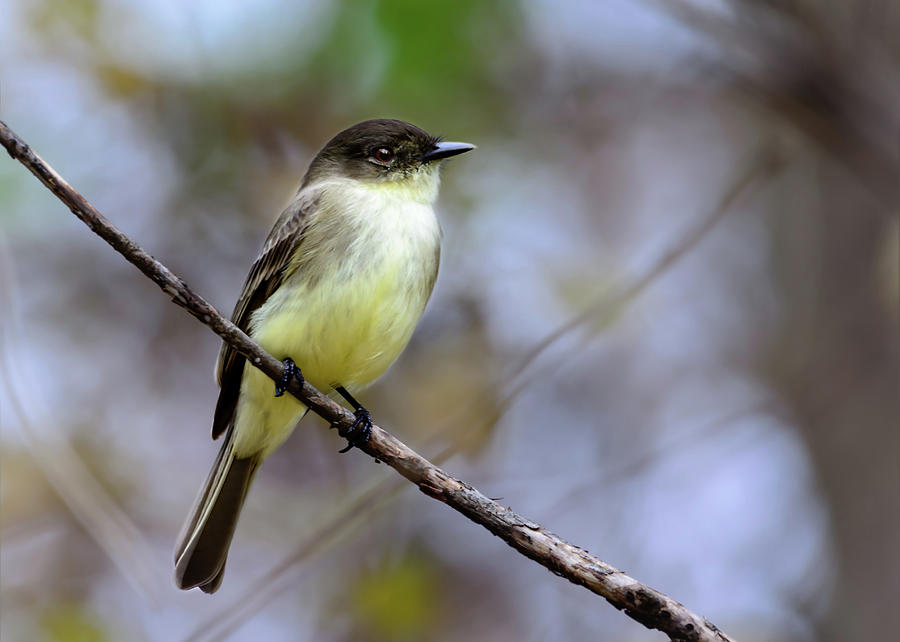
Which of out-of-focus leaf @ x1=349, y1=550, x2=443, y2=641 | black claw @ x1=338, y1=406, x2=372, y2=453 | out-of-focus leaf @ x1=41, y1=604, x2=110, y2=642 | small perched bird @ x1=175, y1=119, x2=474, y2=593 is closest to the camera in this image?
black claw @ x1=338, y1=406, x2=372, y2=453

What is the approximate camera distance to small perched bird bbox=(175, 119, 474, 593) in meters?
3.61

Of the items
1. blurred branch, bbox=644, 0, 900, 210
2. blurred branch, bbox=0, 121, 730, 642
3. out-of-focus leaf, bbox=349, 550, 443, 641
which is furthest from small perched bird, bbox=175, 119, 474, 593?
blurred branch, bbox=644, 0, 900, 210

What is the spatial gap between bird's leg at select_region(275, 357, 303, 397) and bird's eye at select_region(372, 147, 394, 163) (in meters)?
1.04

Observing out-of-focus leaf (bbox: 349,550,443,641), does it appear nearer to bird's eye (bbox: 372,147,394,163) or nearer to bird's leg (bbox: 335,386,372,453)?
bird's leg (bbox: 335,386,372,453)

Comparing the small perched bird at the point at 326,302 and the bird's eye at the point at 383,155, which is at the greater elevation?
the bird's eye at the point at 383,155

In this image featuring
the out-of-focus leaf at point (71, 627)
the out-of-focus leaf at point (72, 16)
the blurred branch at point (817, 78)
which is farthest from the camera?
the out-of-focus leaf at point (72, 16)

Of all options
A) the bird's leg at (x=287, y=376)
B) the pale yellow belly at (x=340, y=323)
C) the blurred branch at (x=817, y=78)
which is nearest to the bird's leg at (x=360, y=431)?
the bird's leg at (x=287, y=376)

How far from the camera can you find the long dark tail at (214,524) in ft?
12.2

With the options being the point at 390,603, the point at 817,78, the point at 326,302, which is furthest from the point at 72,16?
the point at 817,78

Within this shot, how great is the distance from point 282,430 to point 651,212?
4066mm

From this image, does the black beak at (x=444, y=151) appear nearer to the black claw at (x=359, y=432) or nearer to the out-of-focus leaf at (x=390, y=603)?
the black claw at (x=359, y=432)

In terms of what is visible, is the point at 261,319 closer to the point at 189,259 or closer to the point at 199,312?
the point at 199,312

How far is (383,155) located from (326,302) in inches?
33.4

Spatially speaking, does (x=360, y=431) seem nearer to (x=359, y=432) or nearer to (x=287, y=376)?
(x=359, y=432)
